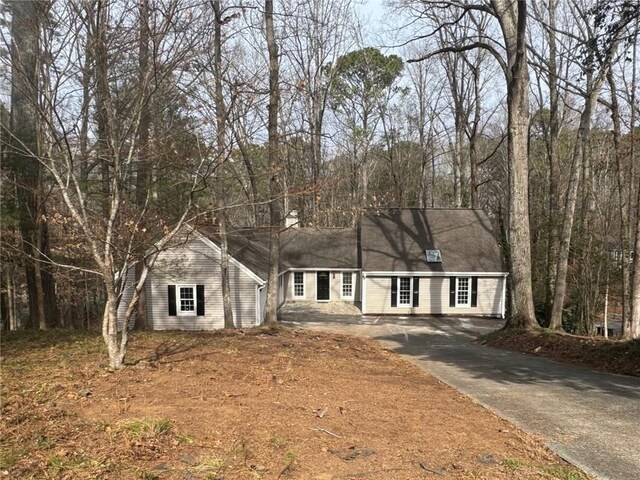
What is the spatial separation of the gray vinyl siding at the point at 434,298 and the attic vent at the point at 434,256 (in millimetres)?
984

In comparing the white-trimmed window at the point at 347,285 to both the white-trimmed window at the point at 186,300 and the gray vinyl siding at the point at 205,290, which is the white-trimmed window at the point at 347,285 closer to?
the gray vinyl siding at the point at 205,290

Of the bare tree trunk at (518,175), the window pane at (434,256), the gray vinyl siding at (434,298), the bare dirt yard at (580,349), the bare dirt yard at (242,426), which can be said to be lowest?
the gray vinyl siding at (434,298)

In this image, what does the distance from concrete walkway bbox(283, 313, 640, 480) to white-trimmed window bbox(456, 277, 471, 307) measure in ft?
42.3

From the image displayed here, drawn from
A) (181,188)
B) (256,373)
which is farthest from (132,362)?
(181,188)

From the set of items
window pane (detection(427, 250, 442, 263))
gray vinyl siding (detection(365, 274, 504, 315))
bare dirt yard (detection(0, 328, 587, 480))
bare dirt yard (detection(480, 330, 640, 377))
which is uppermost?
window pane (detection(427, 250, 442, 263))

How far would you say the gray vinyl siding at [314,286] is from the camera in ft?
92.8

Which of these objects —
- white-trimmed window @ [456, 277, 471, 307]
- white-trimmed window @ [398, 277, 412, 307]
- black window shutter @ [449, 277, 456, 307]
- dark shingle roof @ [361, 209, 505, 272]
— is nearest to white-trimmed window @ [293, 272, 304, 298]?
dark shingle roof @ [361, 209, 505, 272]

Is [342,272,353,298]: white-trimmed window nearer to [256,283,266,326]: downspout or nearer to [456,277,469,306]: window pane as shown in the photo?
[456,277,469,306]: window pane

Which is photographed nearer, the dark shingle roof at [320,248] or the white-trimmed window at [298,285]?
the dark shingle roof at [320,248]

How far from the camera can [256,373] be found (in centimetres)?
673

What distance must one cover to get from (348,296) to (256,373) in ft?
71.6

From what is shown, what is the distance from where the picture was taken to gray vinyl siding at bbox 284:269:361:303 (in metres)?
28.3

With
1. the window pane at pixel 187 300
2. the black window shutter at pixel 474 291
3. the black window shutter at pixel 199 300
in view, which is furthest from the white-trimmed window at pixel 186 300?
the black window shutter at pixel 474 291

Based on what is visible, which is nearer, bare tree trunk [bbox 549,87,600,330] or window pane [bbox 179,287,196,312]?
bare tree trunk [bbox 549,87,600,330]
